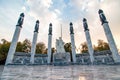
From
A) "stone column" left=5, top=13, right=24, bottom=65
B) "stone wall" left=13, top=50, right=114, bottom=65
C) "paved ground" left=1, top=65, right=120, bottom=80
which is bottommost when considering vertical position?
"paved ground" left=1, top=65, right=120, bottom=80

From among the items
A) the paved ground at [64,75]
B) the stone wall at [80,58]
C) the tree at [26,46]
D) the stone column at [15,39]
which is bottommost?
the paved ground at [64,75]

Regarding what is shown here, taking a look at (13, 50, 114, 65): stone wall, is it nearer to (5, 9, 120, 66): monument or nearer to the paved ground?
(5, 9, 120, 66): monument

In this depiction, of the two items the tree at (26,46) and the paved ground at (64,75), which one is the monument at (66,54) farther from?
the tree at (26,46)

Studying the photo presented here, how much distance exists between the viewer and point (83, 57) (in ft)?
70.4

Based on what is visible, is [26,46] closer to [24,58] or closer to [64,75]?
[24,58]

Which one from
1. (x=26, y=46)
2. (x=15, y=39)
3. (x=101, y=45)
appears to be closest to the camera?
(x=15, y=39)

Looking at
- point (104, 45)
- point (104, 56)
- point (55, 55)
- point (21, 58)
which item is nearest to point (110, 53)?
point (104, 56)

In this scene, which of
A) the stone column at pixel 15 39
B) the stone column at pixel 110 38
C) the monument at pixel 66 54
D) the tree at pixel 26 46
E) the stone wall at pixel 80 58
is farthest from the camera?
the tree at pixel 26 46

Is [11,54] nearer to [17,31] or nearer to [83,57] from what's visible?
[17,31]

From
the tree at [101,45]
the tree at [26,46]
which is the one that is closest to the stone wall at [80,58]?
the tree at [26,46]

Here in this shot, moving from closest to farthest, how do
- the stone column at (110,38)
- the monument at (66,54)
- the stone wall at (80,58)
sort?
the monument at (66,54)
the stone column at (110,38)
the stone wall at (80,58)

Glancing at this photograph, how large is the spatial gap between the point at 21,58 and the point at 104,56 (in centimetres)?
1354

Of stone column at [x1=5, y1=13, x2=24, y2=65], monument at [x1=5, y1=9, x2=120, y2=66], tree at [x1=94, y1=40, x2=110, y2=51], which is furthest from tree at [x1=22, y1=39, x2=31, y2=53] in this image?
tree at [x1=94, y1=40, x2=110, y2=51]

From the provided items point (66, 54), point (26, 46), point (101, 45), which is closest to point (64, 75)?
point (66, 54)
